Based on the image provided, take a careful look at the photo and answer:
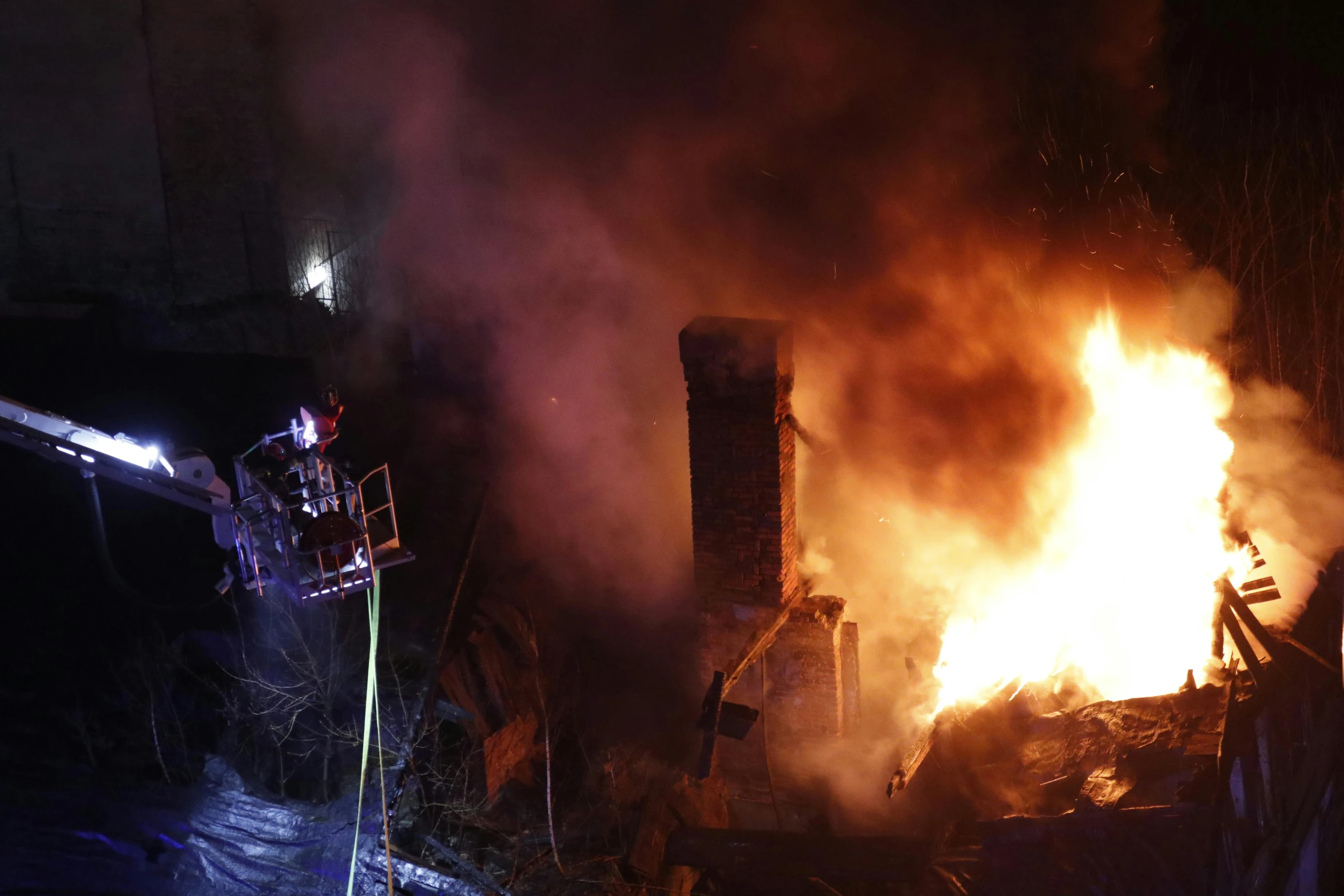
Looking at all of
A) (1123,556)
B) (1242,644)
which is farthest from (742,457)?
(1123,556)

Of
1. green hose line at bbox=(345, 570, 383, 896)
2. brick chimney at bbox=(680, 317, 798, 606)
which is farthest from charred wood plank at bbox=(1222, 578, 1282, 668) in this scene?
green hose line at bbox=(345, 570, 383, 896)

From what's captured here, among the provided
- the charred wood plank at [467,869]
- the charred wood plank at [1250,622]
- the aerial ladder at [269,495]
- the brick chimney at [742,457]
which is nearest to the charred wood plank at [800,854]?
the charred wood plank at [467,869]

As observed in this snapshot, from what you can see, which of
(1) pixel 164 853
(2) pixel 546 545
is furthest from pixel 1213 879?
(1) pixel 164 853

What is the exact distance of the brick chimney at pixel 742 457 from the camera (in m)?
7.50

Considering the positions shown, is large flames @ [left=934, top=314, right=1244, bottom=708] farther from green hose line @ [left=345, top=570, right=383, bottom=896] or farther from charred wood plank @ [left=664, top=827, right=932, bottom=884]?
green hose line @ [left=345, top=570, right=383, bottom=896]

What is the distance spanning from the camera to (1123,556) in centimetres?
995

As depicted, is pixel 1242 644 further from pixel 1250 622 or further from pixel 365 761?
pixel 365 761

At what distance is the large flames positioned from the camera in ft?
30.1

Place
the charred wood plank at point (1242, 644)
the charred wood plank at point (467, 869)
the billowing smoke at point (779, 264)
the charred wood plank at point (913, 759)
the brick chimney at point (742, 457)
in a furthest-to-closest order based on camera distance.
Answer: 1. the billowing smoke at point (779, 264)
2. the charred wood plank at point (913, 759)
3. the charred wood plank at point (467, 869)
4. the brick chimney at point (742, 457)
5. the charred wood plank at point (1242, 644)

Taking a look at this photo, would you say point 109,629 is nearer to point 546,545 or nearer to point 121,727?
point 121,727

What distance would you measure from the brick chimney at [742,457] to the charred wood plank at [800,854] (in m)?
1.67

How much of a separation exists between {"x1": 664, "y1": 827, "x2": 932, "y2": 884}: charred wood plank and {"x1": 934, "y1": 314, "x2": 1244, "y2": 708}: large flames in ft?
5.97

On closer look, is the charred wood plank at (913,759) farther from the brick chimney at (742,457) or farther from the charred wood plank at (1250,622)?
the charred wood plank at (1250,622)

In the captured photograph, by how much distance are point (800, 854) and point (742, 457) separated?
2.78 metres
